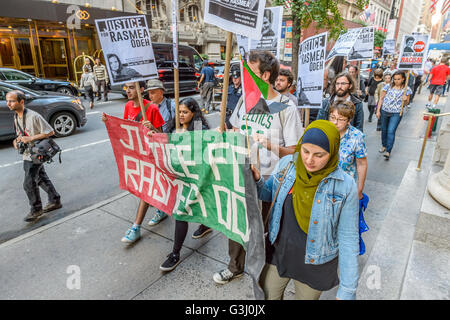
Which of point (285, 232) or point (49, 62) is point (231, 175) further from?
point (49, 62)

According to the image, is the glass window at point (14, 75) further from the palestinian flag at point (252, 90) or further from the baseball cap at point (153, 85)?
the palestinian flag at point (252, 90)

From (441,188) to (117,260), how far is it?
369cm

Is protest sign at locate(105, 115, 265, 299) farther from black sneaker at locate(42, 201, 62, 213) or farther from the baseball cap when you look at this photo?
black sneaker at locate(42, 201, 62, 213)

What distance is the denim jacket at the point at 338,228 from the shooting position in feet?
5.57

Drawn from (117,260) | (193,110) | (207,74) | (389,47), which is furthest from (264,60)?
(389,47)

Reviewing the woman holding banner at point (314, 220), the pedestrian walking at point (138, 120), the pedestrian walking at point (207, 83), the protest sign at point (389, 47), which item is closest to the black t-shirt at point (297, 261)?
the woman holding banner at point (314, 220)

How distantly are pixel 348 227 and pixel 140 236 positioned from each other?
278 cm

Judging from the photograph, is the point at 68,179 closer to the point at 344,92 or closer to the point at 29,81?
the point at 344,92

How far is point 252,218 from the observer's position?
204cm

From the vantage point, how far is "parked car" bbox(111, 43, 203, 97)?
13828mm

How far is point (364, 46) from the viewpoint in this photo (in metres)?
6.57

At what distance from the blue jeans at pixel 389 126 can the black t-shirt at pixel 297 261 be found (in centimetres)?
545

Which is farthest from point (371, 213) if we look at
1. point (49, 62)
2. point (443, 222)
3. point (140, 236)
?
point (49, 62)
